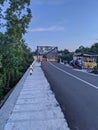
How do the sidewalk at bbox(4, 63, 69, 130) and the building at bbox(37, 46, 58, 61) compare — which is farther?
the building at bbox(37, 46, 58, 61)

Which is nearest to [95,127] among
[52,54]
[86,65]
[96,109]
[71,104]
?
[96,109]

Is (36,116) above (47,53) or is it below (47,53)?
above

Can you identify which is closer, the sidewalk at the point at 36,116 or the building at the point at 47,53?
the sidewalk at the point at 36,116

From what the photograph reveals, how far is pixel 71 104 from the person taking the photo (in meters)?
12.0

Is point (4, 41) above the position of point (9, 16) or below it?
below

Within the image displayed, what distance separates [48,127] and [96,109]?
3.50 m

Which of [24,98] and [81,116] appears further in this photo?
[24,98]

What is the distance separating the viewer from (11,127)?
24.9ft

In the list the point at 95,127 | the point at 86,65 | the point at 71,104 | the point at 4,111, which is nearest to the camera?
the point at 95,127

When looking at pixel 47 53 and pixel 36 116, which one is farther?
pixel 47 53

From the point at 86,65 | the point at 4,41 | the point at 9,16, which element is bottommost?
the point at 86,65

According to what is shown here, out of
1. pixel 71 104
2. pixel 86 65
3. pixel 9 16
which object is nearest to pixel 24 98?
pixel 71 104

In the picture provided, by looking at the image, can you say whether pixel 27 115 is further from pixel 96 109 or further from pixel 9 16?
pixel 9 16

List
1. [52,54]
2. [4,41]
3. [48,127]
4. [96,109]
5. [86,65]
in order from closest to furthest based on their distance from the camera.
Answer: [48,127] < [96,109] < [4,41] < [86,65] < [52,54]
